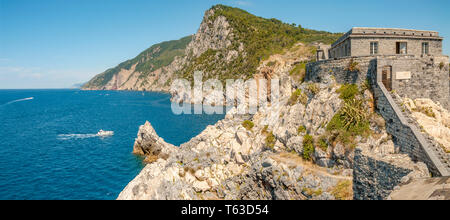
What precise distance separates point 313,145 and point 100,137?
56333 mm

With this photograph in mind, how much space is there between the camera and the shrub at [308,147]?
69.6 ft

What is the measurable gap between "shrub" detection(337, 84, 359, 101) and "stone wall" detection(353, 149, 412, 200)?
5.02m

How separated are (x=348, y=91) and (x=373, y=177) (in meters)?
7.48

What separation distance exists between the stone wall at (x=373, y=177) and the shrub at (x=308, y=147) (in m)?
4.20

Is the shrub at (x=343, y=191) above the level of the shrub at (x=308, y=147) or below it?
below

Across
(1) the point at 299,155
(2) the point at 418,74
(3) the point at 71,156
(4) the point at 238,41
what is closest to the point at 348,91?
(2) the point at 418,74

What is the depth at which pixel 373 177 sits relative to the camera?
1562 centimetres

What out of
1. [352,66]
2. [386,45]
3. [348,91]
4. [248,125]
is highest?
[386,45]

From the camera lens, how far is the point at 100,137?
205 feet

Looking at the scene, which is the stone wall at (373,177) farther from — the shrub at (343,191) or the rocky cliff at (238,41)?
the rocky cliff at (238,41)

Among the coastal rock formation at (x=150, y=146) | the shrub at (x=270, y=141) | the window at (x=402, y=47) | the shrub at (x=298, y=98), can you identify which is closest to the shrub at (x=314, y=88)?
the shrub at (x=298, y=98)

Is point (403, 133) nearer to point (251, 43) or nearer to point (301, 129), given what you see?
point (301, 129)

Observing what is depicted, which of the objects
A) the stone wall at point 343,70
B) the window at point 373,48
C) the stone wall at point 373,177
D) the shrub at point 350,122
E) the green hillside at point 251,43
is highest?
the green hillside at point 251,43
